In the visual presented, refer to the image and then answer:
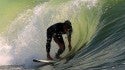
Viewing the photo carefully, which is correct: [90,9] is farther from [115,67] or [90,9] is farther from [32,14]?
[115,67]

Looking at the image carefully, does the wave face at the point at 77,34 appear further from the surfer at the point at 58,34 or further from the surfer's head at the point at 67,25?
the surfer's head at the point at 67,25

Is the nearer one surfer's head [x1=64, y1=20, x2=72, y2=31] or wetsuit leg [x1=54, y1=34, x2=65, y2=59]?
surfer's head [x1=64, y1=20, x2=72, y2=31]

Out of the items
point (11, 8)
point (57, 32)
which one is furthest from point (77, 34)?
point (11, 8)

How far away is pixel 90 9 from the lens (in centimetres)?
1517

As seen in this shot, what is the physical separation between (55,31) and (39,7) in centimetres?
544

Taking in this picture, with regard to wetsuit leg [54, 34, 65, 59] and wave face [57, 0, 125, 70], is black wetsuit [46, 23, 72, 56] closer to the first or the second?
wetsuit leg [54, 34, 65, 59]

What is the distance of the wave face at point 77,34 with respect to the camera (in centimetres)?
1023

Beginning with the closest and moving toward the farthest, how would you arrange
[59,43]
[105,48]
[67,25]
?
[105,48] < [67,25] < [59,43]

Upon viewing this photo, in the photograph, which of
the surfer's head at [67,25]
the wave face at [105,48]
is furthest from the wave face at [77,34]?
the surfer's head at [67,25]

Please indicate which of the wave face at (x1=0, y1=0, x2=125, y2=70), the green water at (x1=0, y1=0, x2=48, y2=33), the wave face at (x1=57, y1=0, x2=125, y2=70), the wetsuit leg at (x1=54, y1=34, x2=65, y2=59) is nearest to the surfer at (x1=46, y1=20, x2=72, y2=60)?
the wetsuit leg at (x1=54, y1=34, x2=65, y2=59)

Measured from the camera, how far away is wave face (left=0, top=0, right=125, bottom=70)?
10.2m

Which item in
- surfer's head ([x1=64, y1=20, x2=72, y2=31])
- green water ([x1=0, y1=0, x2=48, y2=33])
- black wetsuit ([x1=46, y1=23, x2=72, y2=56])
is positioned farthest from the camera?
green water ([x1=0, y1=0, x2=48, y2=33])

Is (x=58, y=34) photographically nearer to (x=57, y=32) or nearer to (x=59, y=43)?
(x=57, y=32)

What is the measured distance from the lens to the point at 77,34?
1313 cm
